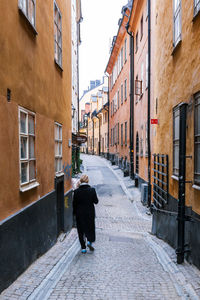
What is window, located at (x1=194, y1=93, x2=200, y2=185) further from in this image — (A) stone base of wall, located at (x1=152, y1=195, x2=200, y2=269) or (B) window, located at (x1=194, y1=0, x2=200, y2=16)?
(B) window, located at (x1=194, y1=0, x2=200, y2=16)

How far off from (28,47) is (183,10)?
314 cm

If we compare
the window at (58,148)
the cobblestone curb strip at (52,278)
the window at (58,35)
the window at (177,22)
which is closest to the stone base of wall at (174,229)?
the cobblestone curb strip at (52,278)

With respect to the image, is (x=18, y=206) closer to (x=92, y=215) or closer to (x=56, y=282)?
(x=56, y=282)

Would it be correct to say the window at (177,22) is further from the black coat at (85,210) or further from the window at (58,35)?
the black coat at (85,210)

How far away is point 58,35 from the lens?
324 inches

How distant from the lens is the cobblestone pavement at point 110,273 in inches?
157

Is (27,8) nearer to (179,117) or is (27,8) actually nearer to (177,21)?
(177,21)

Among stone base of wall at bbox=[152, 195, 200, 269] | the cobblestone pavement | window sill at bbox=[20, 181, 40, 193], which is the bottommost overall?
the cobblestone pavement

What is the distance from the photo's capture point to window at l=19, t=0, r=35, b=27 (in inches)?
199

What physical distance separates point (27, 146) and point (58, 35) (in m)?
4.33

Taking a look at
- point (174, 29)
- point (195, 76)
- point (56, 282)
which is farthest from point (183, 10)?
point (56, 282)

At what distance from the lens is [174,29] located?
6.81 metres

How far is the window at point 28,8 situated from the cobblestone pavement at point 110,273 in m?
4.35

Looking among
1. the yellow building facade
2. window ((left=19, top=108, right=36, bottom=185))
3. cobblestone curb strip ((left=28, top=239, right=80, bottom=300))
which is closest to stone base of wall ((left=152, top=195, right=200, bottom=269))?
the yellow building facade
